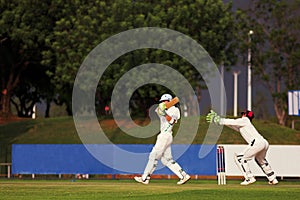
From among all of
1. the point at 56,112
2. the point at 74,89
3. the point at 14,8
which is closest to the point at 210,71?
the point at 74,89

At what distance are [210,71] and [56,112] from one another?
3771 inches

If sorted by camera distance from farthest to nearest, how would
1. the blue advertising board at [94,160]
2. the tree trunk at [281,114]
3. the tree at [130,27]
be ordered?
the tree trunk at [281,114]
the tree at [130,27]
the blue advertising board at [94,160]

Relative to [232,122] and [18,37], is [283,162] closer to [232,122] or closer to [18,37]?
[232,122]

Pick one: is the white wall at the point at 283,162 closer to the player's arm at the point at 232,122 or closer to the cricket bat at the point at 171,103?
the player's arm at the point at 232,122

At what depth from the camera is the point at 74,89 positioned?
7625 centimetres

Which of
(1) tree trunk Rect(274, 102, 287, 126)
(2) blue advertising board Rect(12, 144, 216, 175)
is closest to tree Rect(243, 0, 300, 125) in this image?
(1) tree trunk Rect(274, 102, 287, 126)

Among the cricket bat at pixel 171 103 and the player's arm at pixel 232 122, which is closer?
the player's arm at pixel 232 122

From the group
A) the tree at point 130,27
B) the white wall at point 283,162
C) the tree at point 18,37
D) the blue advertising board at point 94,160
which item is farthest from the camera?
the tree at point 18,37

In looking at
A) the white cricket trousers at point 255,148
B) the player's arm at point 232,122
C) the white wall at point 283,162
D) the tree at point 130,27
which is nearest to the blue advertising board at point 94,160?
the white wall at point 283,162

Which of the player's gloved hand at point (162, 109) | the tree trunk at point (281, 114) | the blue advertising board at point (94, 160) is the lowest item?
the blue advertising board at point (94, 160)

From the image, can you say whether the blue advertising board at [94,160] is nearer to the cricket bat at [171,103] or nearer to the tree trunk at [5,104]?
the cricket bat at [171,103]

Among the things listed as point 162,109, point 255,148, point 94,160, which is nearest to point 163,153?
point 162,109

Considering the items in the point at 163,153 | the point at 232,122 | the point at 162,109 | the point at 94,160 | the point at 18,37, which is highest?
the point at 18,37

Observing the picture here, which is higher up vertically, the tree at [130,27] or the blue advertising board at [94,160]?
the tree at [130,27]
